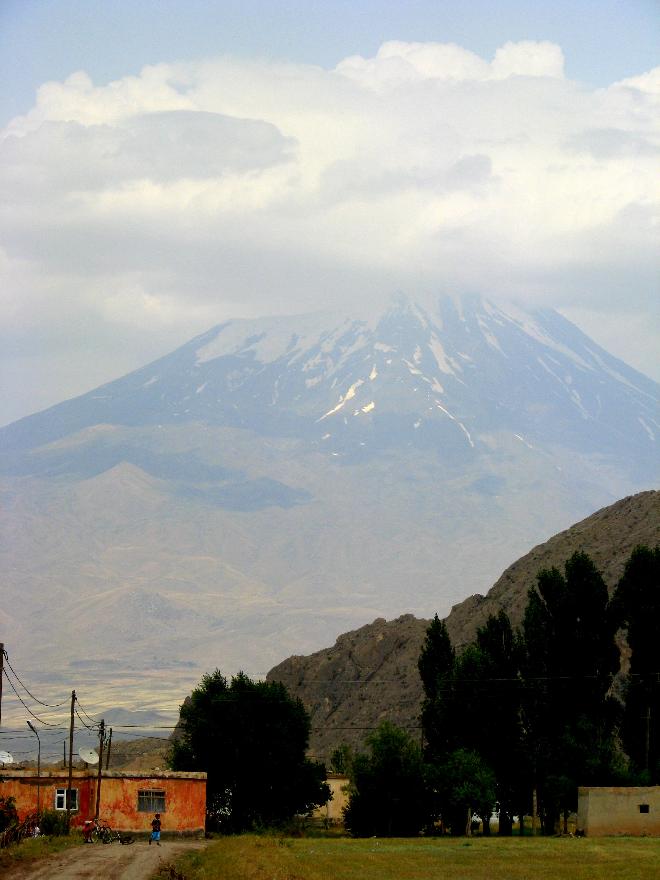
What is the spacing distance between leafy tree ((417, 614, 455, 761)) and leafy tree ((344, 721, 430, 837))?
3.75m

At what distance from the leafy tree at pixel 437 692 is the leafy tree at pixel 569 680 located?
4699mm

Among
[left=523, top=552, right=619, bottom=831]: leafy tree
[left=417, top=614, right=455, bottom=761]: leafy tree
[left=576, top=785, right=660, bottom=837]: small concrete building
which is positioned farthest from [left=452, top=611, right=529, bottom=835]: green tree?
[left=576, top=785, right=660, bottom=837]: small concrete building

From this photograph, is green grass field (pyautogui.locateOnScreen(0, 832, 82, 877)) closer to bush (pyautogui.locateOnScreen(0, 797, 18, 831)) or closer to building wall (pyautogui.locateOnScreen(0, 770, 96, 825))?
bush (pyautogui.locateOnScreen(0, 797, 18, 831))

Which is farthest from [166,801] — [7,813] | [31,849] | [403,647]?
[403,647]

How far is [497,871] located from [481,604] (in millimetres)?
112887

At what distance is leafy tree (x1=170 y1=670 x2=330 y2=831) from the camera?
92938 mm

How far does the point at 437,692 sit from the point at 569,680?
959cm

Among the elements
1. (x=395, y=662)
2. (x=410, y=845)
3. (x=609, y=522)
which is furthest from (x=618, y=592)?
(x=395, y=662)

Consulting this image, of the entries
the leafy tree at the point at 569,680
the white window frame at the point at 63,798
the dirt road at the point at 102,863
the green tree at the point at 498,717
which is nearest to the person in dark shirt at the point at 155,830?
the dirt road at the point at 102,863

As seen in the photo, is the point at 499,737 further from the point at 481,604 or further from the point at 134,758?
the point at 134,758

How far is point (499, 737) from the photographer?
3531 inches

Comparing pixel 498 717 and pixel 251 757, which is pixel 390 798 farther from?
pixel 251 757

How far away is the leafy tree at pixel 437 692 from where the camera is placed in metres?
91.2

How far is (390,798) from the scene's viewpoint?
284 feet
